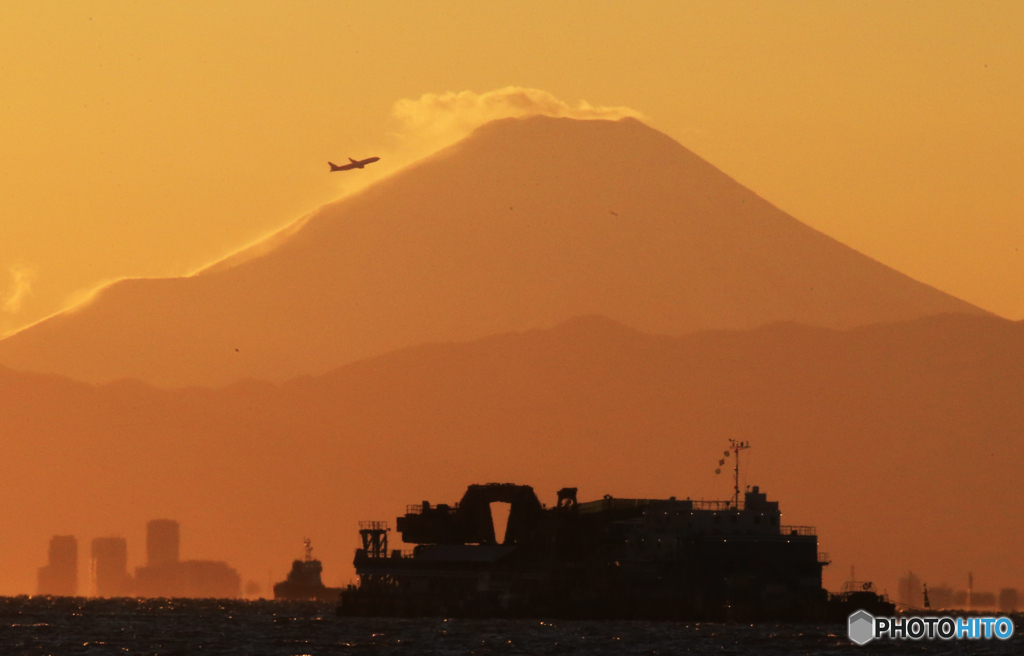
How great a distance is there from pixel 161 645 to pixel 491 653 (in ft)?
112

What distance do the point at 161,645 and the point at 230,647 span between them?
735 cm

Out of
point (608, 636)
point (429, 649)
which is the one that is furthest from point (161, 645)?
point (608, 636)

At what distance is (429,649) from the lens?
172 meters

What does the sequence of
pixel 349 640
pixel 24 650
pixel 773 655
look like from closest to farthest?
pixel 773 655
pixel 24 650
pixel 349 640

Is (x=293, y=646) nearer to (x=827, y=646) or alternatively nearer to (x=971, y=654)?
(x=827, y=646)

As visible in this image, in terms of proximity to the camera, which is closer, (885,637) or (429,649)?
(429,649)

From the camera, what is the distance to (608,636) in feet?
633

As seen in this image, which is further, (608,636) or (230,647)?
(608,636)

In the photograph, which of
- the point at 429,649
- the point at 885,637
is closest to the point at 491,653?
the point at 429,649

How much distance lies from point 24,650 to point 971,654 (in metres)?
76.8

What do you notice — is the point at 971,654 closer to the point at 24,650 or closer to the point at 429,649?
the point at 429,649

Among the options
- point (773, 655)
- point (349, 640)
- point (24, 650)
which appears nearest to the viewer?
point (773, 655)

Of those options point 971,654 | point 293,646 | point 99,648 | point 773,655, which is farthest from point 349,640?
point 971,654

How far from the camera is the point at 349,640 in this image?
621 feet
